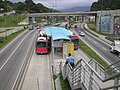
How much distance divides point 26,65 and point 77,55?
11.5m

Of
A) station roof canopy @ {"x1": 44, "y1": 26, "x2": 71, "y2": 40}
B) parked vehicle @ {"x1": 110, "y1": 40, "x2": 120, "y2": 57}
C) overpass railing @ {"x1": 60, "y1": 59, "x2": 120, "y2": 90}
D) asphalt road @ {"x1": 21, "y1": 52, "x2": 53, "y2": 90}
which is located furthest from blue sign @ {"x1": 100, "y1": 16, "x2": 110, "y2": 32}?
overpass railing @ {"x1": 60, "y1": 59, "x2": 120, "y2": 90}

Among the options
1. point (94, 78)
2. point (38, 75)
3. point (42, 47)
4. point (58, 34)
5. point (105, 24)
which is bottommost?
point (105, 24)

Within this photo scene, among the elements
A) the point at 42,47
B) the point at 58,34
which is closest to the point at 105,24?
the point at 58,34

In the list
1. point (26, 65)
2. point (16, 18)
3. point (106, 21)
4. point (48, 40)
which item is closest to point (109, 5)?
point (16, 18)

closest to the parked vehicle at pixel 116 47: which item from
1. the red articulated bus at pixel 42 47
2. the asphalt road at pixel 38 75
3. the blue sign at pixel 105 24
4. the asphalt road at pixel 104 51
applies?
the asphalt road at pixel 104 51

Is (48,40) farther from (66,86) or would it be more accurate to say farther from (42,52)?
(66,86)

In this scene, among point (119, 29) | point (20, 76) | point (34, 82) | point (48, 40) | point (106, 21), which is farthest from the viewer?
point (106, 21)

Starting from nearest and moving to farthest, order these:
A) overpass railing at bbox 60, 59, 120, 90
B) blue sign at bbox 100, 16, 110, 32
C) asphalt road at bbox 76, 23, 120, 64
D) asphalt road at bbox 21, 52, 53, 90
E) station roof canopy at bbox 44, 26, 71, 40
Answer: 1. overpass railing at bbox 60, 59, 120, 90
2. asphalt road at bbox 21, 52, 53, 90
3. station roof canopy at bbox 44, 26, 71, 40
4. asphalt road at bbox 76, 23, 120, 64
5. blue sign at bbox 100, 16, 110, 32

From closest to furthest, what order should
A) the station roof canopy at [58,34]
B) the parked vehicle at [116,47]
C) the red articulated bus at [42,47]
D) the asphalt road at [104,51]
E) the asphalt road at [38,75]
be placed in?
the asphalt road at [38,75]
the station roof canopy at [58,34]
the asphalt road at [104,51]
the parked vehicle at [116,47]
the red articulated bus at [42,47]

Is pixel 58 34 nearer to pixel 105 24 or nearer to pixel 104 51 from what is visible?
pixel 104 51

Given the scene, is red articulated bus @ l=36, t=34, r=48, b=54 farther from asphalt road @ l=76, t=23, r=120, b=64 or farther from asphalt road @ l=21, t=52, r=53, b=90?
asphalt road @ l=76, t=23, r=120, b=64

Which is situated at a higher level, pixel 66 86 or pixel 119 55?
pixel 66 86

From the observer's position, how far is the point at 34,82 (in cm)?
2434

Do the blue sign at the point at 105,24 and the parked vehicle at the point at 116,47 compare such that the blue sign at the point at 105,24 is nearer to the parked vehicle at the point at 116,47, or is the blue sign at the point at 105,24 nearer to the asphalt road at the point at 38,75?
the parked vehicle at the point at 116,47
